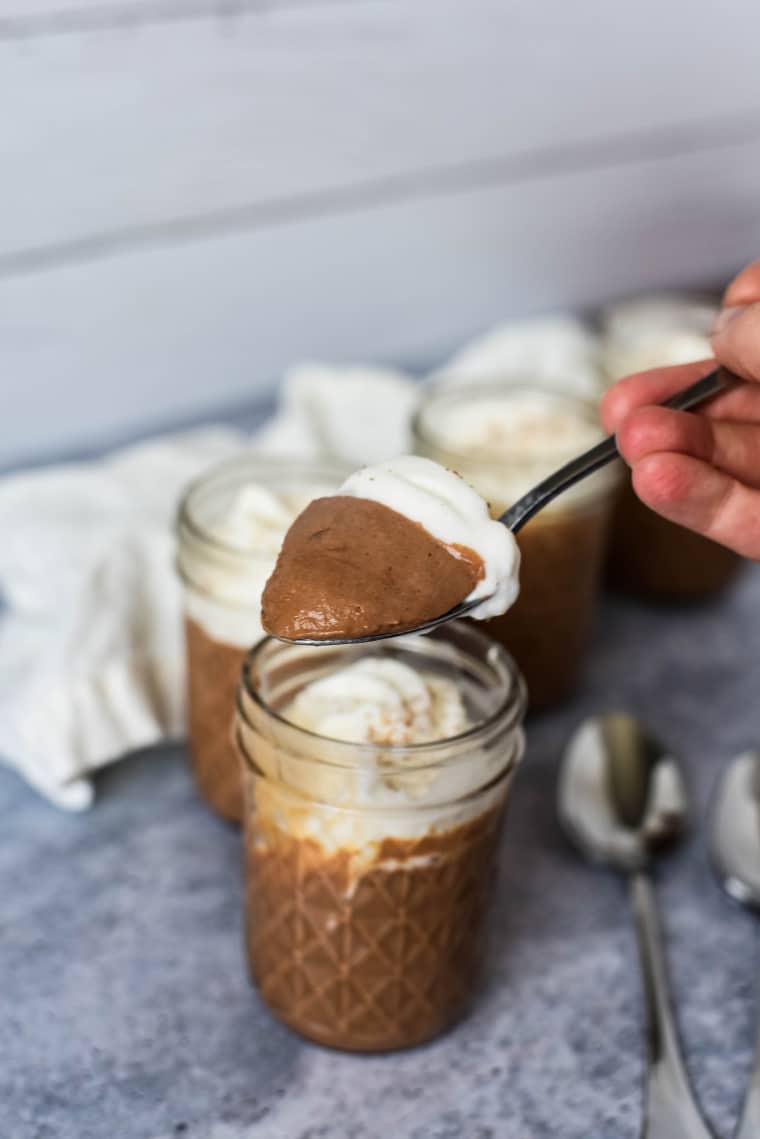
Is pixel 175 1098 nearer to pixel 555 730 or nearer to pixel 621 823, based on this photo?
pixel 621 823

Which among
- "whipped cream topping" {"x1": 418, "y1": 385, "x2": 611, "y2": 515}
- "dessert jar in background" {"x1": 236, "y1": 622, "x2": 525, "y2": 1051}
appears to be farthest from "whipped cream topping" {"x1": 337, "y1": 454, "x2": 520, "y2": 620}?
"whipped cream topping" {"x1": 418, "y1": 385, "x2": 611, "y2": 515}

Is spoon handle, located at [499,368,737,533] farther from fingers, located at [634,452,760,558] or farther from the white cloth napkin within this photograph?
the white cloth napkin

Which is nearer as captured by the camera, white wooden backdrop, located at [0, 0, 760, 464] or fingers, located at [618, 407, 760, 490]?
fingers, located at [618, 407, 760, 490]

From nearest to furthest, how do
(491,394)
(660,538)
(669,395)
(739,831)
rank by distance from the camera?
(669,395) < (739,831) < (491,394) < (660,538)

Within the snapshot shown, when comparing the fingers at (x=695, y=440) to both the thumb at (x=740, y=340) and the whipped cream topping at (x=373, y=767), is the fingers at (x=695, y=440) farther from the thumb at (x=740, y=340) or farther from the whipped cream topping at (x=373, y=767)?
the whipped cream topping at (x=373, y=767)

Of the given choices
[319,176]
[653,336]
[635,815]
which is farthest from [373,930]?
[319,176]

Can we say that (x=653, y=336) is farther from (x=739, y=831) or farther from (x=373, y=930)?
(x=373, y=930)
